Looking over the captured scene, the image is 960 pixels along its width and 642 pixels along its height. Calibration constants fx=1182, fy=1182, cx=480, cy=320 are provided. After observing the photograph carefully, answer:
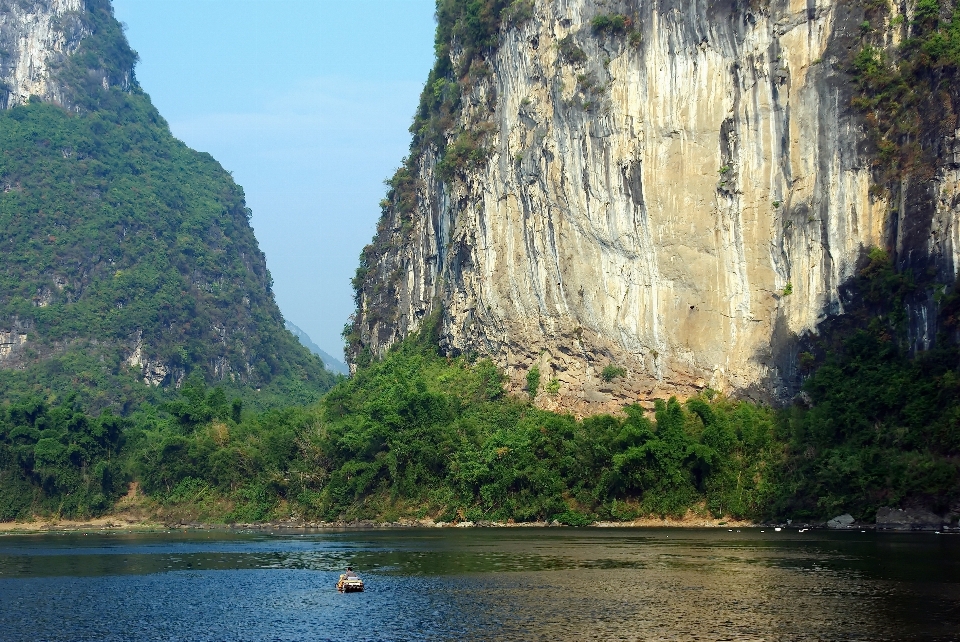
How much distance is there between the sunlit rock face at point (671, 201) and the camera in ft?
138

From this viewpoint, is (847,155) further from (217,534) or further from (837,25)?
(217,534)

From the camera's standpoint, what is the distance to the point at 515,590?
940 inches

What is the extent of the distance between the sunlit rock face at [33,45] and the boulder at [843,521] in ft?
247

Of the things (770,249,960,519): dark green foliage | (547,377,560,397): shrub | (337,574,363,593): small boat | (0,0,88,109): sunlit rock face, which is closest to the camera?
(337,574,363,593): small boat

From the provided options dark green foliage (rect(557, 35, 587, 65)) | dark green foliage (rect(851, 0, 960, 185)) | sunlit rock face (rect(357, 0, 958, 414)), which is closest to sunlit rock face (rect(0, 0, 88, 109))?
sunlit rock face (rect(357, 0, 958, 414))

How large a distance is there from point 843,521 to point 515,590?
1611cm

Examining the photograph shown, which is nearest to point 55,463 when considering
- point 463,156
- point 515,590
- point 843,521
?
point 463,156

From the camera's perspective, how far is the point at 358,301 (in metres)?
65.8

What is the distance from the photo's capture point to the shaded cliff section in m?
77.0

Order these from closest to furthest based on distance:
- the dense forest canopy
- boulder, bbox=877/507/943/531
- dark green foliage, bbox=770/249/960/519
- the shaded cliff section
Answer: boulder, bbox=877/507/943/531 → dark green foliage, bbox=770/249/960/519 → the dense forest canopy → the shaded cliff section

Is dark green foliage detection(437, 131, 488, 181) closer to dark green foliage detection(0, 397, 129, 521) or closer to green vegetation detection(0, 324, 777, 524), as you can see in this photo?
green vegetation detection(0, 324, 777, 524)

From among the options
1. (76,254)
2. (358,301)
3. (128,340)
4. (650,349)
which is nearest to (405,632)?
(650,349)

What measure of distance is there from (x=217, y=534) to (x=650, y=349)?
17.8 meters

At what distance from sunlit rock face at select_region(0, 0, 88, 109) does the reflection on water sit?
2571 inches
